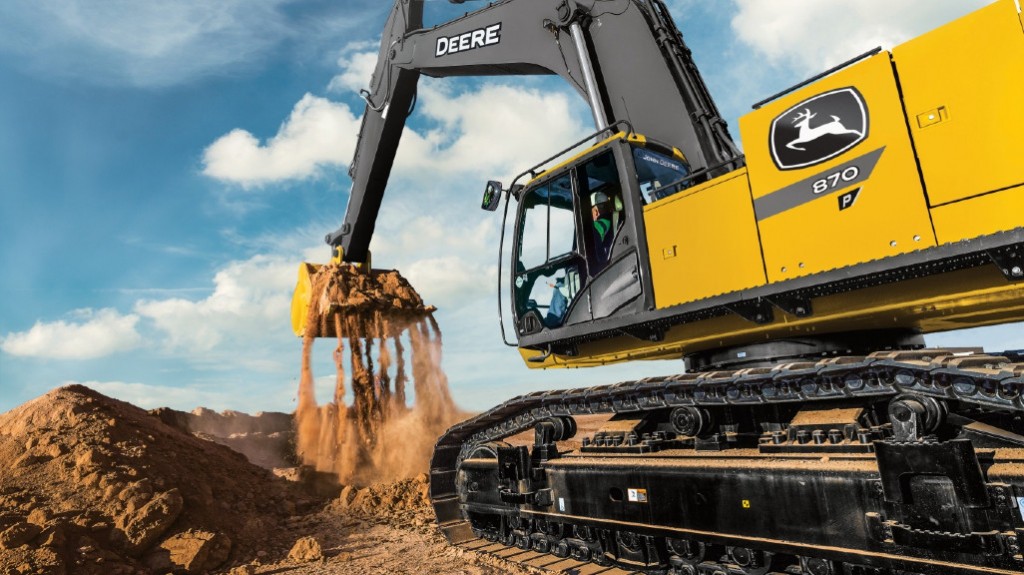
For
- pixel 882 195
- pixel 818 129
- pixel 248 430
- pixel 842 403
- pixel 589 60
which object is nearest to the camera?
pixel 882 195

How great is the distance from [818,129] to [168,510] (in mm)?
8055

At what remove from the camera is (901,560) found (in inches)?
122

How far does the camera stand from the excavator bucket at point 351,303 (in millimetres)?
10125

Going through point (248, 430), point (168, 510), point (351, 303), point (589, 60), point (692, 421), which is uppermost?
point (589, 60)

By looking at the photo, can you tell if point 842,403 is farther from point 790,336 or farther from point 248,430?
point 248,430

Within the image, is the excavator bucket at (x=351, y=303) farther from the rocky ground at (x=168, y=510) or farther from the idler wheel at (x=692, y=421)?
the idler wheel at (x=692, y=421)

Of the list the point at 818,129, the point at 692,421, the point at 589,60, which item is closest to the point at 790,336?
the point at 692,421

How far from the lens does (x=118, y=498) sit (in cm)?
748

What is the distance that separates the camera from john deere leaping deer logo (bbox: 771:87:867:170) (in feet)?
12.2

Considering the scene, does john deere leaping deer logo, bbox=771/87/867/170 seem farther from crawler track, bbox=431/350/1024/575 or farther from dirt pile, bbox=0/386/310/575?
dirt pile, bbox=0/386/310/575

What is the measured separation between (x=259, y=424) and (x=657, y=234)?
17180 millimetres

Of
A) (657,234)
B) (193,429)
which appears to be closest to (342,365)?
(657,234)

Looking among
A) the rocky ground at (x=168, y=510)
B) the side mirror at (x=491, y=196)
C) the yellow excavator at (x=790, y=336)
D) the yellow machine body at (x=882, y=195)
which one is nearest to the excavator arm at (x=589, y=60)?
the yellow excavator at (x=790, y=336)

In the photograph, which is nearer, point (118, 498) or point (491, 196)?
point (491, 196)
